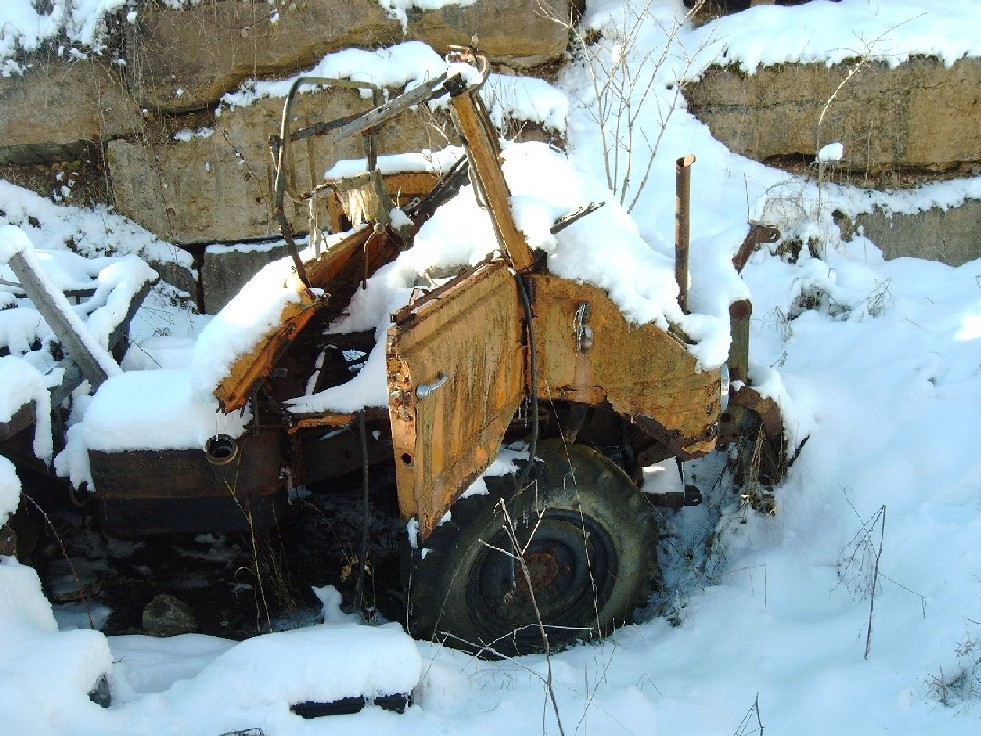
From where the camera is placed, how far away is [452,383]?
3064mm

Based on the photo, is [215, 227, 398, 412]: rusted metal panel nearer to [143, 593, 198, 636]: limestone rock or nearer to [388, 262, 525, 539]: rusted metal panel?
[388, 262, 525, 539]: rusted metal panel

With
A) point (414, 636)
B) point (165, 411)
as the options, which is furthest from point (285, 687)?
point (165, 411)

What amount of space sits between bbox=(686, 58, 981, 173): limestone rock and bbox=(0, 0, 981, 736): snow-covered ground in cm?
247

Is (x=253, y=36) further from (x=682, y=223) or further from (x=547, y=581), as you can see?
(x=547, y=581)

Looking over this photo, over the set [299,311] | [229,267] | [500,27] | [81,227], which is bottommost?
[229,267]

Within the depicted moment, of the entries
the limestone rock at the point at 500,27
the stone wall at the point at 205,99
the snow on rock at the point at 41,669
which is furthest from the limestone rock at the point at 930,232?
the snow on rock at the point at 41,669

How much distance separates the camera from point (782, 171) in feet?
25.4

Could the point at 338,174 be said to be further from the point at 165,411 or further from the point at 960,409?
the point at 960,409

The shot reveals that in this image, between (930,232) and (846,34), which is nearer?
(846,34)

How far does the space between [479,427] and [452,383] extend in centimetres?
32

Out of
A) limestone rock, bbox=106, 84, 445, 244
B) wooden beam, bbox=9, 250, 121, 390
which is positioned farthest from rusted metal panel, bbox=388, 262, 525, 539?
limestone rock, bbox=106, 84, 445, 244

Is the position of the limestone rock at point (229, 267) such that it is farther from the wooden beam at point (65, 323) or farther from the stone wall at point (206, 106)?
the wooden beam at point (65, 323)

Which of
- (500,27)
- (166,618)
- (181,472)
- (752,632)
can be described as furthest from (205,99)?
(752,632)

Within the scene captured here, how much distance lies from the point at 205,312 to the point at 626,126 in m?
4.26
